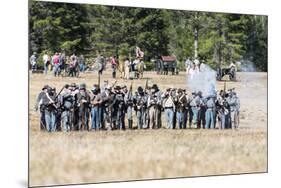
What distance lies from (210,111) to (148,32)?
107cm

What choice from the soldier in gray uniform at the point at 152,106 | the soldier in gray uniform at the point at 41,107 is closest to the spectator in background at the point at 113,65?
the soldier in gray uniform at the point at 152,106

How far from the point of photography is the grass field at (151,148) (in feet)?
16.6

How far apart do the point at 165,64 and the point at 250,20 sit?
3.71 feet

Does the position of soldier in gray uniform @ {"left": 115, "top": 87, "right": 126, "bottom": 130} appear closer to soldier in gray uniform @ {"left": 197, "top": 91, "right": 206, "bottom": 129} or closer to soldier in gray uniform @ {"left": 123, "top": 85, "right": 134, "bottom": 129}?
soldier in gray uniform @ {"left": 123, "top": 85, "right": 134, "bottom": 129}

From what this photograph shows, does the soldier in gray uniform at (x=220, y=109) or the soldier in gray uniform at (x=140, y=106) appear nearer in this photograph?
the soldier in gray uniform at (x=140, y=106)

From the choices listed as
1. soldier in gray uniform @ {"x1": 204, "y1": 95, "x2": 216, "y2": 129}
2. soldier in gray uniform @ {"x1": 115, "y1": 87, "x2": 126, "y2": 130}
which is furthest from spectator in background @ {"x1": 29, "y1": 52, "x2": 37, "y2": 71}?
soldier in gray uniform @ {"x1": 204, "y1": 95, "x2": 216, "y2": 129}

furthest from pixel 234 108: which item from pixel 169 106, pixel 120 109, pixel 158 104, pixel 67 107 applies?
pixel 67 107

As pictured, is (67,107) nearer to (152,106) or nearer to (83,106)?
(83,106)

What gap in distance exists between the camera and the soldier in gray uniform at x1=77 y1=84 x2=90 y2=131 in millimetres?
5238

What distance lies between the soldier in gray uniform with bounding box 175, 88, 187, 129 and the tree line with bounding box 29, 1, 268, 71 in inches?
14.3

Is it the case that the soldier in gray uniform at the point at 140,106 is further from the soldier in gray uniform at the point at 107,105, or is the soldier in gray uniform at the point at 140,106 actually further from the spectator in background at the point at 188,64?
the spectator in background at the point at 188,64

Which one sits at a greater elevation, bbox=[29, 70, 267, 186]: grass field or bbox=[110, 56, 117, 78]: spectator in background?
bbox=[110, 56, 117, 78]: spectator in background

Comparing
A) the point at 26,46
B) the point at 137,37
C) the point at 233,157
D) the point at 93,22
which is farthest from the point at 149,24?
the point at 233,157

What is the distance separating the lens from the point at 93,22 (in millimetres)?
5273
